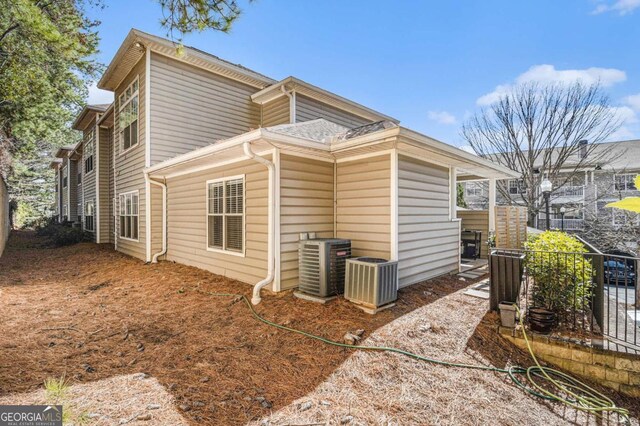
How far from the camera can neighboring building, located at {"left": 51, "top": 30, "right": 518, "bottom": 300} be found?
208 inches

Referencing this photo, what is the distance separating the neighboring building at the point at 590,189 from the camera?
49.9ft

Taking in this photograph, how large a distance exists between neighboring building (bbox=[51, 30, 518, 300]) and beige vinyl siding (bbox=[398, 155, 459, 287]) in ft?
0.12

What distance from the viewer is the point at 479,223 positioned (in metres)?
9.95

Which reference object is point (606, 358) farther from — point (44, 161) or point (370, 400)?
point (44, 161)

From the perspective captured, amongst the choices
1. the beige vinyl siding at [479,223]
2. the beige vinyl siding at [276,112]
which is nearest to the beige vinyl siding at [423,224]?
the beige vinyl siding at [479,223]

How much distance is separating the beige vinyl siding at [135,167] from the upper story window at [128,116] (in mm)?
202

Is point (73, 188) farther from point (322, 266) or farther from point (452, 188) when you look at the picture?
point (452, 188)

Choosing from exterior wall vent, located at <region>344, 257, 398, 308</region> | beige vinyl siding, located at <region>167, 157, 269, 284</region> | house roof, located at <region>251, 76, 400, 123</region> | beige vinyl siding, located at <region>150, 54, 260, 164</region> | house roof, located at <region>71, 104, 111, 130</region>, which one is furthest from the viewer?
house roof, located at <region>71, 104, 111, 130</region>

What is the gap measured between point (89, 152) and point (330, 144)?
14.6m

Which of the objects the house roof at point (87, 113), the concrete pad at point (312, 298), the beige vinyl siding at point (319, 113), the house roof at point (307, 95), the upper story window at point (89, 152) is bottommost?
the concrete pad at point (312, 298)

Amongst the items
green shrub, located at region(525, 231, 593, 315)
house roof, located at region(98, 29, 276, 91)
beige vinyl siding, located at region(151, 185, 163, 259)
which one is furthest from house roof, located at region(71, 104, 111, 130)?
green shrub, located at region(525, 231, 593, 315)

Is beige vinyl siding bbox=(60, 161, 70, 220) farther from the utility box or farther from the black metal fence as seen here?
the black metal fence

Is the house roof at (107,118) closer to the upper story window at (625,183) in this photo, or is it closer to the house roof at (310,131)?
the house roof at (310,131)

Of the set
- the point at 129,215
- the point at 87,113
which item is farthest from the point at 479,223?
the point at 87,113
